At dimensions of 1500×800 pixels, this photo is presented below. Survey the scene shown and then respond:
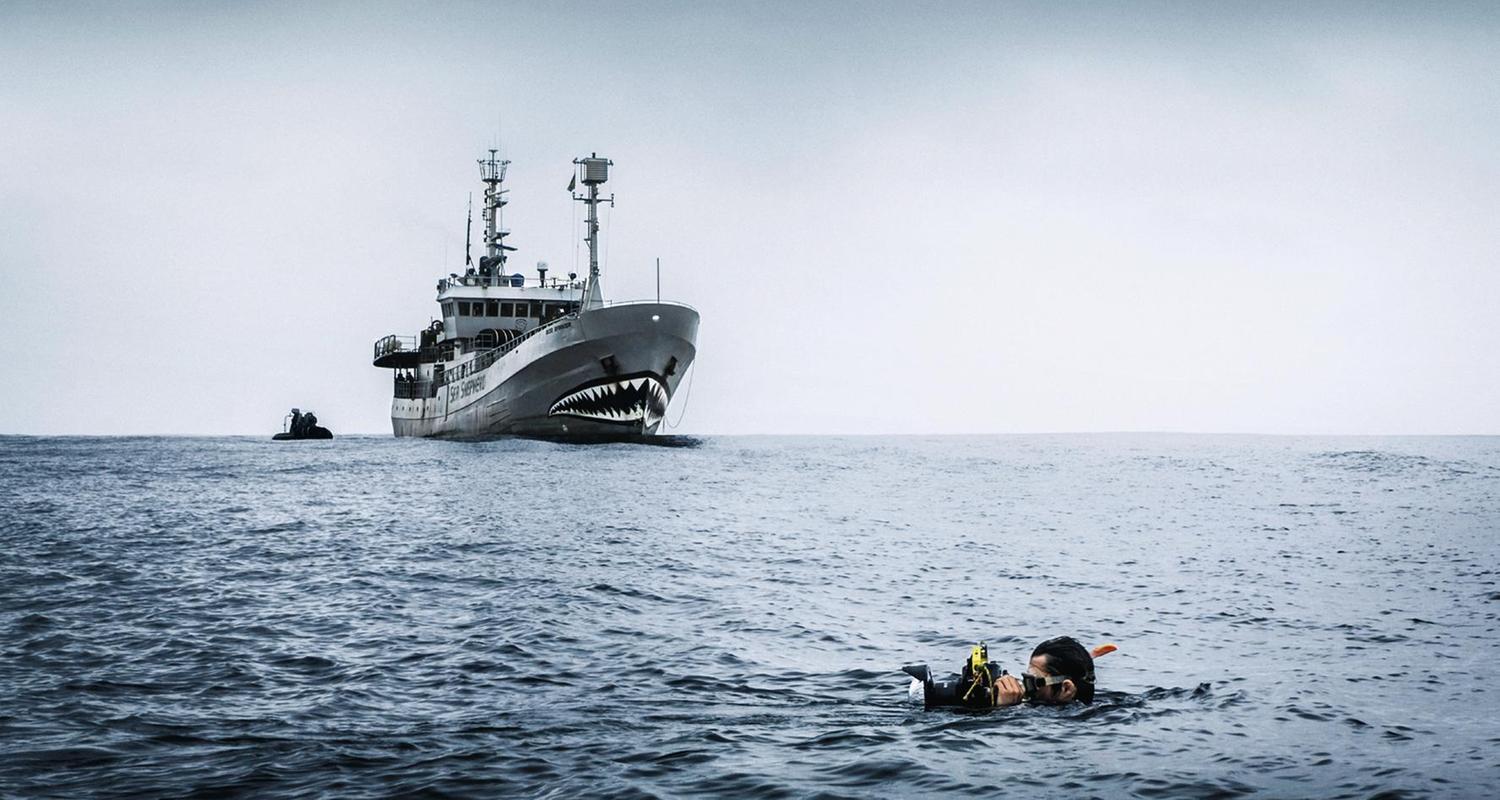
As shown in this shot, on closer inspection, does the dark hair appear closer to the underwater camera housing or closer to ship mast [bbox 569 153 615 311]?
the underwater camera housing

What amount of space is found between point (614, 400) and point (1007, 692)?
187 feet

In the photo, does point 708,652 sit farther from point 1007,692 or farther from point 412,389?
point 412,389

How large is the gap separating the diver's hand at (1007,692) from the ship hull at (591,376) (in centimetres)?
5200

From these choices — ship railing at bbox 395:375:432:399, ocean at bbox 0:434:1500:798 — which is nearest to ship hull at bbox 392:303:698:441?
ship railing at bbox 395:375:432:399

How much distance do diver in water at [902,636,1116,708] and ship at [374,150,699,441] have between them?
2042 inches

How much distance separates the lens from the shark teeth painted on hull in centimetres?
6488

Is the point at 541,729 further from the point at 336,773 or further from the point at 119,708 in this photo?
the point at 119,708

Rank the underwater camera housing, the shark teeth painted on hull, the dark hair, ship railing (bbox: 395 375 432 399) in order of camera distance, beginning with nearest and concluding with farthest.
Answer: the underwater camera housing → the dark hair → the shark teeth painted on hull → ship railing (bbox: 395 375 432 399)

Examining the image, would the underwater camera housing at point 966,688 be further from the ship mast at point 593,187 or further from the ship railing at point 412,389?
the ship railing at point 412,389

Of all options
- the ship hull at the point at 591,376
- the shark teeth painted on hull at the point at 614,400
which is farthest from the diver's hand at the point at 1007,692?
the shark teeth painted on hull at the point at 614,400

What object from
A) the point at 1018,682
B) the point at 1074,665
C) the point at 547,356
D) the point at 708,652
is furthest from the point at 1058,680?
the point at 547,356

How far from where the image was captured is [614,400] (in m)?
65.8

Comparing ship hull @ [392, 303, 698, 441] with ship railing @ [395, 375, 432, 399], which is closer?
ship hull @ [392, 303, 698, 441]

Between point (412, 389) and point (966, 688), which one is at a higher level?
point (412, 389)
